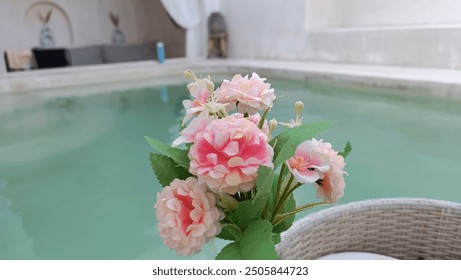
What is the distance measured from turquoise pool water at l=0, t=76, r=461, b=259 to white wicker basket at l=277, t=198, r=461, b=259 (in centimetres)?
24

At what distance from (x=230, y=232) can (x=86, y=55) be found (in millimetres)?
7713

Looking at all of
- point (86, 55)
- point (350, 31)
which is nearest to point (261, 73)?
point (350, 31)

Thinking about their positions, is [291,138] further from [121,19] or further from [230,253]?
[121,19]

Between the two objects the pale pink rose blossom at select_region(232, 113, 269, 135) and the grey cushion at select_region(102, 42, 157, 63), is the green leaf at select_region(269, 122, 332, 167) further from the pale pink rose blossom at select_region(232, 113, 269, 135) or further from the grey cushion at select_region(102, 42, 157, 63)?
the grey cushion at select_region(102, 42, 157, 63)

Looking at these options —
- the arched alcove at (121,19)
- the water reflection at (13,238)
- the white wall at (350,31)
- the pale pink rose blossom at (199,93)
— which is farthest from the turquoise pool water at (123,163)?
the arched alcove at (121,19)

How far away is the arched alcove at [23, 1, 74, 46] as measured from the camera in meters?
7.46

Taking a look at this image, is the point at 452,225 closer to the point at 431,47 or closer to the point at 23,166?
the point at 23,166

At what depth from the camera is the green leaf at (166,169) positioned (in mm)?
476

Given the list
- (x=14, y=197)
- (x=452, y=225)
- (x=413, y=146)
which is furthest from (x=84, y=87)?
(x=452, y=225)

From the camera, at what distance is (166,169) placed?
479mm

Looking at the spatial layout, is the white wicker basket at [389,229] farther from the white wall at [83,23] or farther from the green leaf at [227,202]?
the white wall at [83,23]

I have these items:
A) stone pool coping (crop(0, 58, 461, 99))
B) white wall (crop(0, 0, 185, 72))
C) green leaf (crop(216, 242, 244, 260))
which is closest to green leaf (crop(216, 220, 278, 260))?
green leaf (crop(216, 242, 244, 260))

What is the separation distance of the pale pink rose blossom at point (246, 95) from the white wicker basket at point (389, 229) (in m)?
0.36

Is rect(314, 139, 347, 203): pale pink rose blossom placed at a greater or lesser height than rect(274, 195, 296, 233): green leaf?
greater
